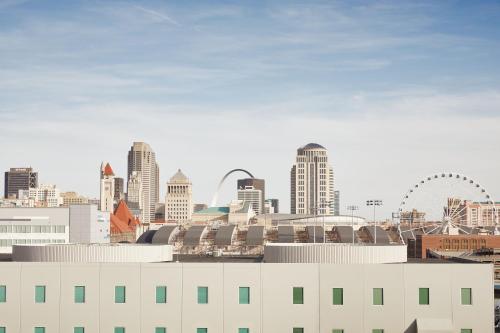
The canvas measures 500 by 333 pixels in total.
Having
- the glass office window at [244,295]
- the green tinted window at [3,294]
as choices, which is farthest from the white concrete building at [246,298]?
the green tinted window at [3,294]

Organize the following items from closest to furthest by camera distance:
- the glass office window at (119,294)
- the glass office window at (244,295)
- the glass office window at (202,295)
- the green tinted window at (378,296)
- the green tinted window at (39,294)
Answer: the green tinted window at (378,296), the glass office window at (244,295), the glass office window at (202,295), the glass office window at (119,294), the green tinted window at (39,294)

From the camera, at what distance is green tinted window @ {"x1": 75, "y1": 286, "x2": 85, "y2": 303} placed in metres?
67.8

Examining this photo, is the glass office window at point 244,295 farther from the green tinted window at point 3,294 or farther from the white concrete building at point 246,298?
the green tinted window at point 3,294

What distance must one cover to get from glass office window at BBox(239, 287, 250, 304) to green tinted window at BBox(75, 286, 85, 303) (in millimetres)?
13800

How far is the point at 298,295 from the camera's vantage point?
6681 cm

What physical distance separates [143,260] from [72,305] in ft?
27.7

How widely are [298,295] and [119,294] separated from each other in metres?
15.6

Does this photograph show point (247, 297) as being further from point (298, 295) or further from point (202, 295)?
point (298, 295)

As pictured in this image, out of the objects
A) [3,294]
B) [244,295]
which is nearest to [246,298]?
[244,295]

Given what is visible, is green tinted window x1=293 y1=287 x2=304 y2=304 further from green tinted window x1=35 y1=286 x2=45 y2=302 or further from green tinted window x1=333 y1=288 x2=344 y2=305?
green tinted window x1=35 y1=286 x2=45 y2=302

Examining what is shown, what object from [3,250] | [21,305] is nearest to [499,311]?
[21,305]

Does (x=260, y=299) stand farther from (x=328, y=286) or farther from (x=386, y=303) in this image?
(x=386, y=303)

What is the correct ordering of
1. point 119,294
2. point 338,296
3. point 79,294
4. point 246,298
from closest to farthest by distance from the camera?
point 338,296, point 246,298, point 119,294, point 79,294

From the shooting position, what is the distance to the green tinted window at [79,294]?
67.8 meters
